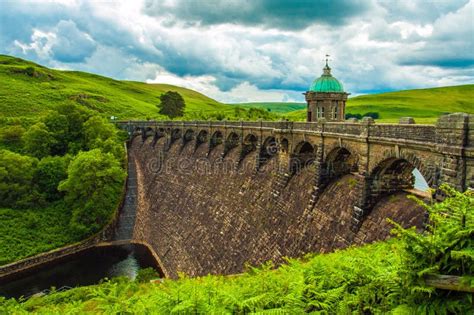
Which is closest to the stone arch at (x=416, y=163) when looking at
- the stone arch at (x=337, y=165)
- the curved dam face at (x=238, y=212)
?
the curved dam face at (x=238, y=212)

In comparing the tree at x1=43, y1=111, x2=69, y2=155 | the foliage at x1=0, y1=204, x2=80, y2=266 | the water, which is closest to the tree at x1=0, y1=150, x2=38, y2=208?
the foliage at x1=0, y1=204, x2=80, y2=266

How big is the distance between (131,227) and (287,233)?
130 feet

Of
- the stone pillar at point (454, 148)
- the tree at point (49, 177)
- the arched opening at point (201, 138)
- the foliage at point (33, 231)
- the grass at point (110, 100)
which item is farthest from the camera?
the grass at point (110, 100)

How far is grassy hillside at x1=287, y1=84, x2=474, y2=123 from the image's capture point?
386ft

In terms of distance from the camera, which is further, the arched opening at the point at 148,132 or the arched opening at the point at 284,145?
the arched opening at the point at 148,132

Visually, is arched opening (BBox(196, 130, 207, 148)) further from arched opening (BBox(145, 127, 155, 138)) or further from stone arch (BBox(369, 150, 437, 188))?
stone arch (BBox(369, 150, 437, 188))

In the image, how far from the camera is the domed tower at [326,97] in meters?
40.9

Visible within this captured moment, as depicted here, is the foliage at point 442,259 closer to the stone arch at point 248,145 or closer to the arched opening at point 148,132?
the stone arch at point 248,145

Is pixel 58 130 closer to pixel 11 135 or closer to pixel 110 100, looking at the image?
pixel 11 135

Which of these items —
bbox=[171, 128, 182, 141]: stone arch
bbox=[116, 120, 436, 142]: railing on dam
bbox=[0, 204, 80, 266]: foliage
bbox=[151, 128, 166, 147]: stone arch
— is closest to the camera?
bbox=[116, 120, 436, 142]: railing on dam

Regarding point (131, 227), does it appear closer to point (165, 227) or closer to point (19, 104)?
point (165, 227)

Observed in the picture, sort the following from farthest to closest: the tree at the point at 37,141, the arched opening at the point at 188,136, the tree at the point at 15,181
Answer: the tree at the point at 37,141 < the arched opening at the point at 188,136 < the tree at the point at 15,181

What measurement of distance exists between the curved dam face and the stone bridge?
0.71 ft

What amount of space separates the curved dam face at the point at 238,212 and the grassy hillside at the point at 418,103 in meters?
59.4
